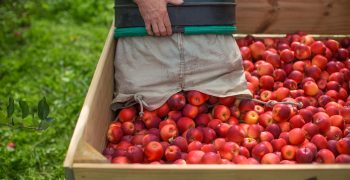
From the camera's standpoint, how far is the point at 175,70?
2.57 m

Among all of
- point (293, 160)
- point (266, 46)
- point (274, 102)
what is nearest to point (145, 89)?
point (274, 102)

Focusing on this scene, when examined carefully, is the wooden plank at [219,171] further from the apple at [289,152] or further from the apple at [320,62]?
the apple at [320,62]

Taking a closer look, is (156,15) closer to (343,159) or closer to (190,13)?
(190,13)

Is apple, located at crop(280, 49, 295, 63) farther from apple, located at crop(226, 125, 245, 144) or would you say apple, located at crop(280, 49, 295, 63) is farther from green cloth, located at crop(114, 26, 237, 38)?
apple, located at crop(226, 125, 245, 144)

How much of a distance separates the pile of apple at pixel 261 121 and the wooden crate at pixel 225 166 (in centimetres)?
21

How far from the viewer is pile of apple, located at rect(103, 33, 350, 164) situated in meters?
2.21

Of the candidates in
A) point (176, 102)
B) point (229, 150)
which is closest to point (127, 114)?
point (176, 102)

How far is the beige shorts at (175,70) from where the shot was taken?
101 inches

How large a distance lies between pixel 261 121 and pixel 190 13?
0.66 metres

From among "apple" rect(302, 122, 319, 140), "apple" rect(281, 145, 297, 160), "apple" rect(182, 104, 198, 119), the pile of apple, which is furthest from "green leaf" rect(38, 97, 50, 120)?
"apple" rect(302, 122, 319, 140)

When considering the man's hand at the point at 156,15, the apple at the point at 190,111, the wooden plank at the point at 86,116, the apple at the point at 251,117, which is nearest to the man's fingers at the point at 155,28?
the man's hand at the point at 156,15

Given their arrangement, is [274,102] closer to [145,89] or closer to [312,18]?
[145,89]

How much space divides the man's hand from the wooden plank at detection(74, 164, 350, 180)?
0.94 m

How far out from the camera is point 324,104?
2.65 meters
